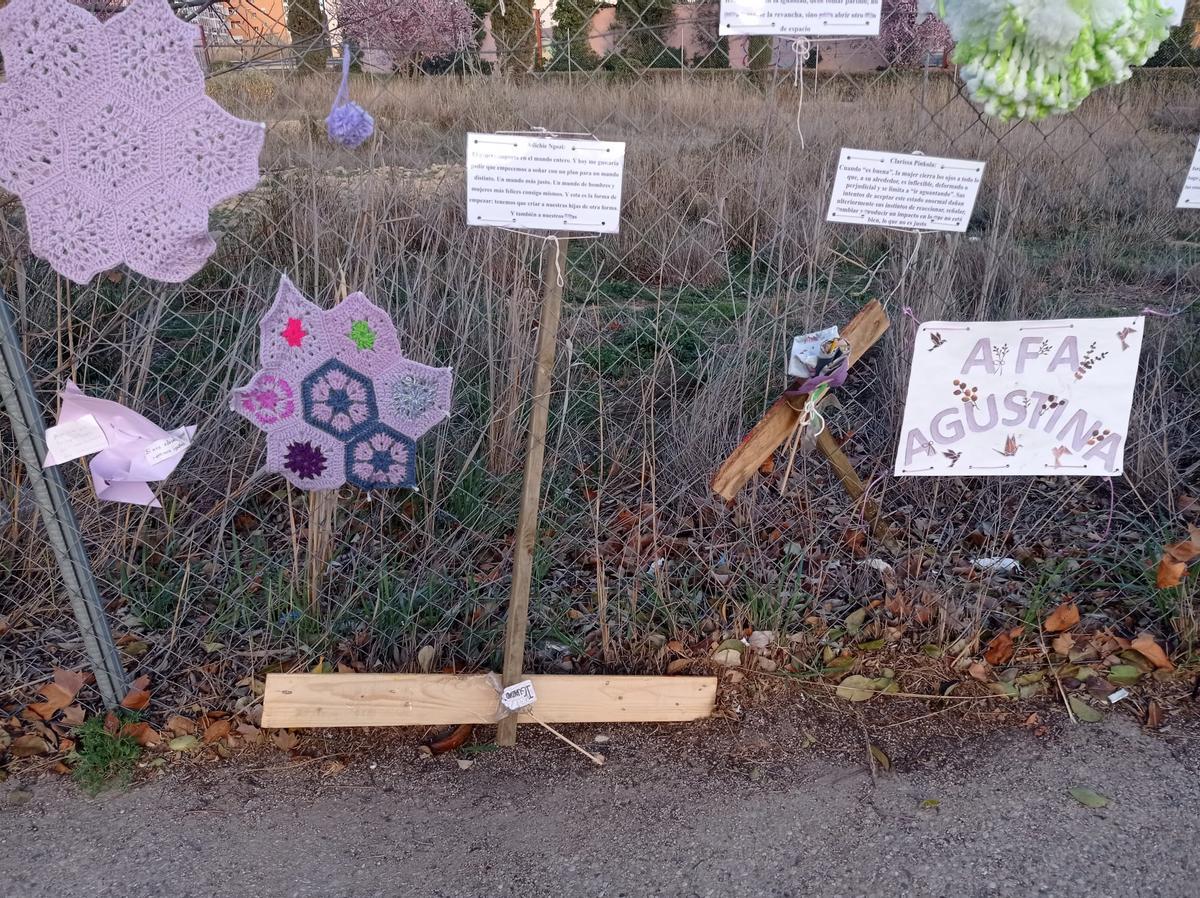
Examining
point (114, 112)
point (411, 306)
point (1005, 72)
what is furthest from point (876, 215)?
point (114, 112)

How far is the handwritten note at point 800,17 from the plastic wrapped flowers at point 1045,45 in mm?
176

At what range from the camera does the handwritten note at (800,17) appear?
2.11 meters

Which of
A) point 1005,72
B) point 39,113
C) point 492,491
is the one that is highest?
point 1005,72

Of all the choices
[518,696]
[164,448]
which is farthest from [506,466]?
[164,448]

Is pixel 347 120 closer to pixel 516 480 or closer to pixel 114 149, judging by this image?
pixel 114 149

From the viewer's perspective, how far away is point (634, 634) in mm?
2594

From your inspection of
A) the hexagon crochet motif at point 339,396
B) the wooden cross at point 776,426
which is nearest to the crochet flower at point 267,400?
the hexagon crochet motif at point 339,396

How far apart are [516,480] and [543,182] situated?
4.24 ft

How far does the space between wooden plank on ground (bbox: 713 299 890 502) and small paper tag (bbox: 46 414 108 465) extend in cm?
153

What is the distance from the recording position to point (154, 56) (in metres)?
1.84

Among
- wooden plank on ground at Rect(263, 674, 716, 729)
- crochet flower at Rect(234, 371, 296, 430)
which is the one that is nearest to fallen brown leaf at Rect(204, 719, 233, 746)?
wooden plank on ground at Rect(263, 674, 716, 729)

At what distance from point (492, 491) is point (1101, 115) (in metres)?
4.56

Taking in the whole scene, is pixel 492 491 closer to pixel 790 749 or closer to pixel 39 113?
pixel 790 749

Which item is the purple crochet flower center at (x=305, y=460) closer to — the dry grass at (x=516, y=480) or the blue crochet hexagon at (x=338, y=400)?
the blue crochet hexagon at (x=338, y=400)
